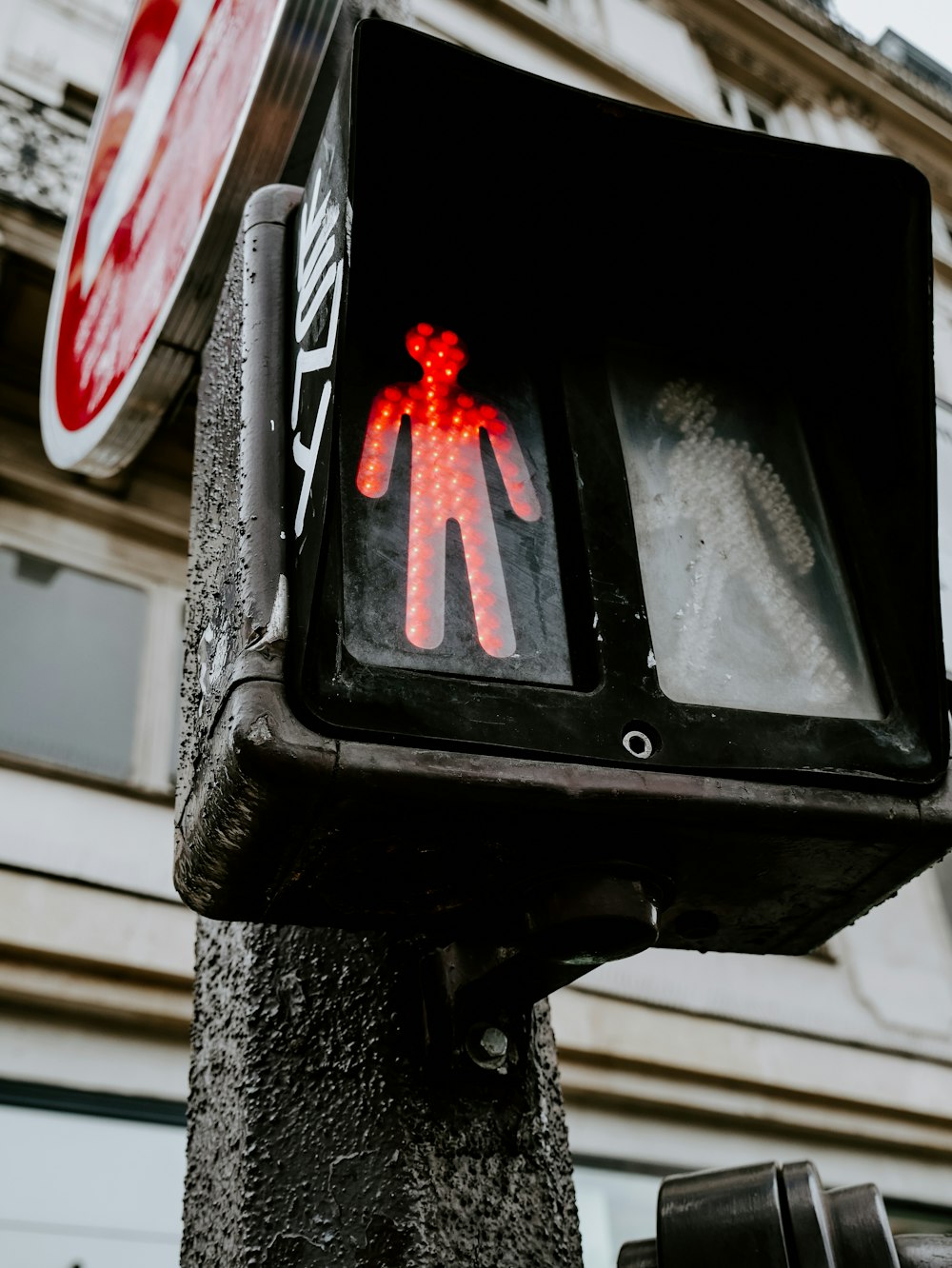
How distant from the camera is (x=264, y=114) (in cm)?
161

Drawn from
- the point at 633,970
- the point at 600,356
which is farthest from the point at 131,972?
the point at 600,356

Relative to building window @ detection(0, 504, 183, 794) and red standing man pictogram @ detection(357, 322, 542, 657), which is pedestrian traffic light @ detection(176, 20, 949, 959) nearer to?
red standing man pictogram @ detection(357, 322, 542, 657)

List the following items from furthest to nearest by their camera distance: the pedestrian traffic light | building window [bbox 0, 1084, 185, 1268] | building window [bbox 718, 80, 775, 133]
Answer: building window [bbox 718, 80, 775, 133]
building window [bbox 0, 1084, 185, 1268]
the pedestrian traffic light

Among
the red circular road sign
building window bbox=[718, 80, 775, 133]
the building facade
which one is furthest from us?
building window bbox=[718, 80, 775, 133]

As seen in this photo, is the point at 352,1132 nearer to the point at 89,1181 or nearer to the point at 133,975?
the point at 89,1181

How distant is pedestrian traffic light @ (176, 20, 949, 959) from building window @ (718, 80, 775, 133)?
431 inches

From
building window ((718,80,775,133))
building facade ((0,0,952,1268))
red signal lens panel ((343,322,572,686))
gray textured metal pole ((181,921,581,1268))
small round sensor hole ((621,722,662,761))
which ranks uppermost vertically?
building window ((718,80,775,133))

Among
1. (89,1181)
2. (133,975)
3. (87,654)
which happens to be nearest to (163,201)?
(133,975)

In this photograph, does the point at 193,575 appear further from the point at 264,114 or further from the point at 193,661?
the point at 264,114

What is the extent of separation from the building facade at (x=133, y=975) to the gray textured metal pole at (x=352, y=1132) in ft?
8.86

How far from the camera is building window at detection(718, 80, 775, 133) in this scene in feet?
36.2

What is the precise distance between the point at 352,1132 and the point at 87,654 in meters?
4.07

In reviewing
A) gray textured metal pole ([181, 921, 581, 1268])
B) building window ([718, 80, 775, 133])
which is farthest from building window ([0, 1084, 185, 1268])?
building window ([718, 80, 775, 133])

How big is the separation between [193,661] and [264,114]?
0.81m
